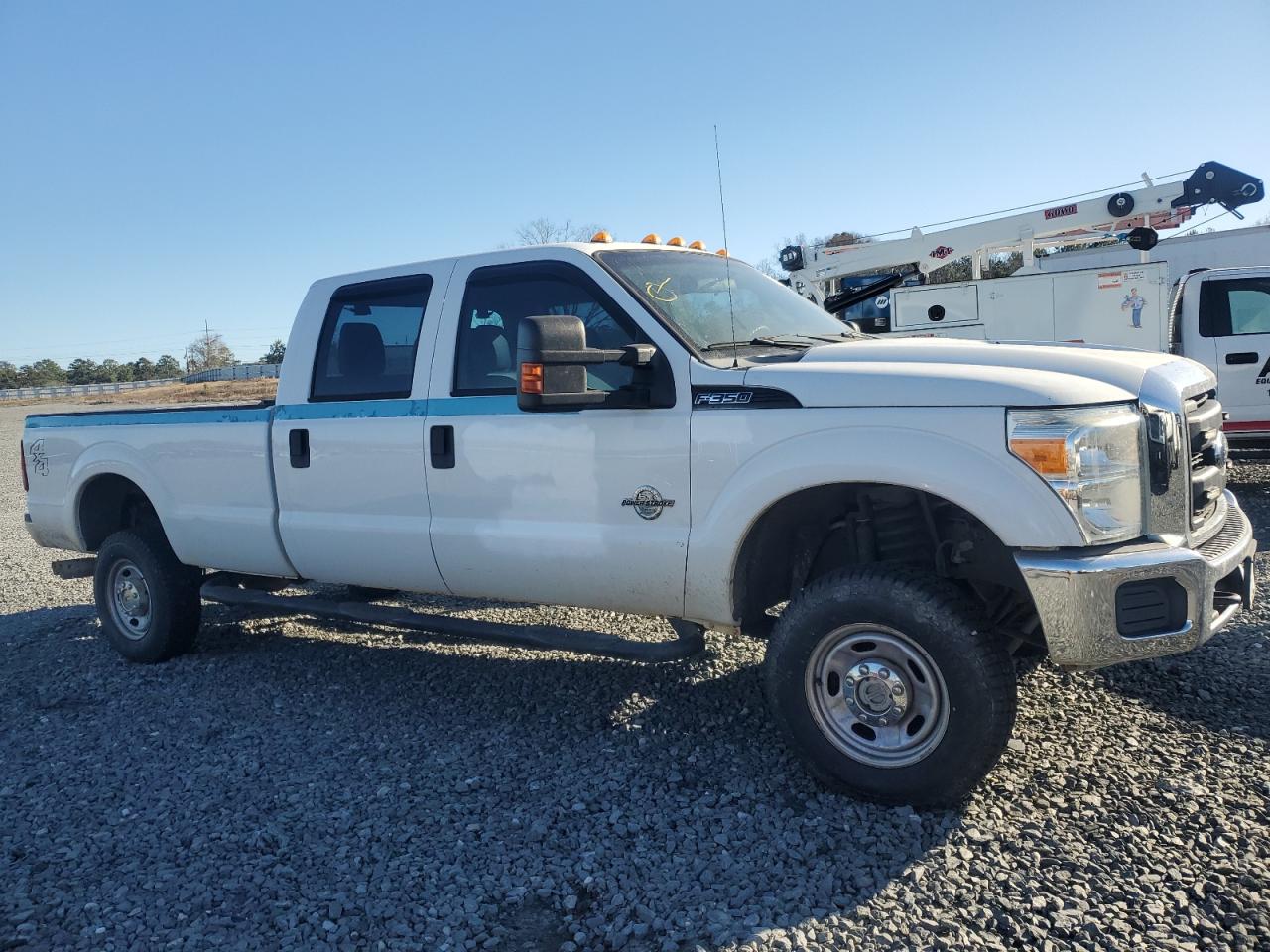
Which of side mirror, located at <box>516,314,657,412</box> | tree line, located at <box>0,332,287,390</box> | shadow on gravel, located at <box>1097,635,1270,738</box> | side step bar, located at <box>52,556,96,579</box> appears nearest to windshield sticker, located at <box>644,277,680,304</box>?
side mirror, located at <box>516,314,657,412</box>

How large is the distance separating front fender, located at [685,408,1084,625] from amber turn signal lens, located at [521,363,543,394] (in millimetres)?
695

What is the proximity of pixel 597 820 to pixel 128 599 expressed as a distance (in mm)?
3829

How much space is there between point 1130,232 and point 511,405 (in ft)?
38.6

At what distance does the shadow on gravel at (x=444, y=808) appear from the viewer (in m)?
2.93

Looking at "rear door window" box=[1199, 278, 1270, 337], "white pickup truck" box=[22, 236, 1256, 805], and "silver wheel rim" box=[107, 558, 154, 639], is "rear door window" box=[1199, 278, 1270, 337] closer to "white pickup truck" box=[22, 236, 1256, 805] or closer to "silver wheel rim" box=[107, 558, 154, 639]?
"white pickup truck" box=[22, 236, 1256, 805]

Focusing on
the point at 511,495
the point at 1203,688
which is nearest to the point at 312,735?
the point at 511,495

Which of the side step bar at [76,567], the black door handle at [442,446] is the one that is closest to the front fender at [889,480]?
the black door handle at [442,446]

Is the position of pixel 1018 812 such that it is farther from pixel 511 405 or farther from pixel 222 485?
pixel 222 485

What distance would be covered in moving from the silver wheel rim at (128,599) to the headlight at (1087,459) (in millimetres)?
5014

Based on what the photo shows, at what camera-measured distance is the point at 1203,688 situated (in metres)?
4.37

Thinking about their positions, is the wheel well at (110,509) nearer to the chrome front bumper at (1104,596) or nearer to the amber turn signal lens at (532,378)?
the amber turn signal lens at (532,378)

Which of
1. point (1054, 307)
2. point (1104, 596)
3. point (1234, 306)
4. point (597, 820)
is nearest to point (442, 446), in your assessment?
point (597, 820)

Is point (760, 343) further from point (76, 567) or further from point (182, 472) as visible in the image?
point (76, 567)

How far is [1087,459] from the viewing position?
3041 mm
